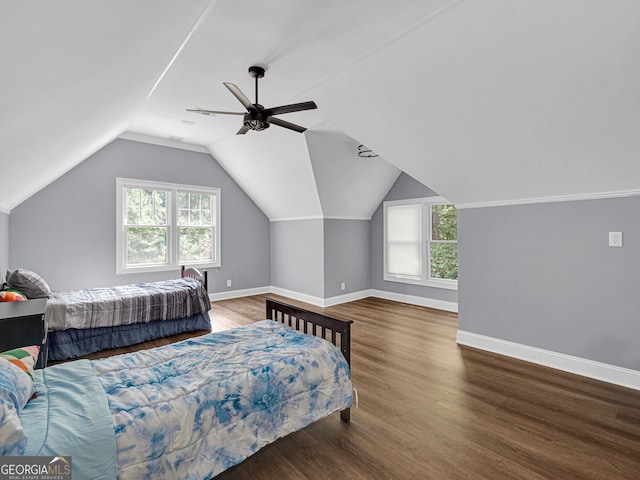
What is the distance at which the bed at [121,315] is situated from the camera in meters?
3.49

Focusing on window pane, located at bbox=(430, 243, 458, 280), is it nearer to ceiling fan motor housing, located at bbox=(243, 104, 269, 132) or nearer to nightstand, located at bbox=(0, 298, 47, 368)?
ceiling fan motor housing, located at bbox=(243, 104, 269, 132)

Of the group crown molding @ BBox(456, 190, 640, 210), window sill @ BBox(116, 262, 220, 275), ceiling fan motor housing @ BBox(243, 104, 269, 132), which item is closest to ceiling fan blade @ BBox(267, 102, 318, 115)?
ceiling fan motor housing @ BBox(243, 104, 269, 132)

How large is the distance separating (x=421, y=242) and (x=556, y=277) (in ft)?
9.07

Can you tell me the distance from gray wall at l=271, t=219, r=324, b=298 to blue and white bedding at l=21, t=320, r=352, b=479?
3.55m

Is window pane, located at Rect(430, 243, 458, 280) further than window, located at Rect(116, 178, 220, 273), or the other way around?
window pane, located at Rect(430, 243, 458, 280)

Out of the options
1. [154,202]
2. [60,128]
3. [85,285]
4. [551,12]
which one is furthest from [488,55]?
[85,285]

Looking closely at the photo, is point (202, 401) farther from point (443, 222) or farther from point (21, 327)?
point (443, 222)

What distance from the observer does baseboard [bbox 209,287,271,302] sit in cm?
636

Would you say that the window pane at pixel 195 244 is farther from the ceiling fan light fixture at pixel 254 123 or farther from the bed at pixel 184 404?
the bed at pixel 184 404

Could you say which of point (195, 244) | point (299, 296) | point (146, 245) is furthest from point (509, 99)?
point (146, 245)

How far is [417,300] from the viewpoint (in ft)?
19.6

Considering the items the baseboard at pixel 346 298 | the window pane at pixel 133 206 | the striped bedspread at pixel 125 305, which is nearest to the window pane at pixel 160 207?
the window pane at pixel 133 206

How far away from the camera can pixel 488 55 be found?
2.34 metres

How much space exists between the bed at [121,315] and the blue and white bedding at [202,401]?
1.93 meters
